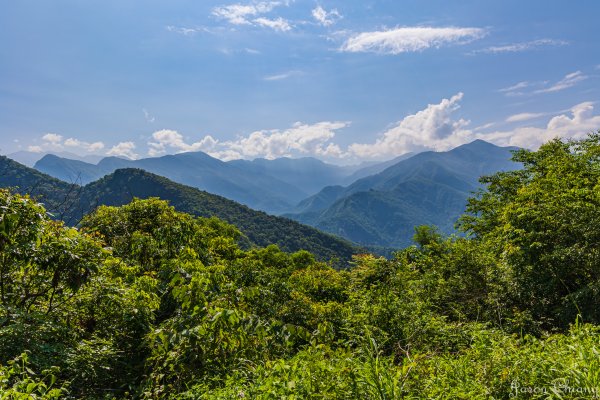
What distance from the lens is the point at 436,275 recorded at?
1529cm

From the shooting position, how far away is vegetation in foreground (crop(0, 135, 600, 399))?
13.2 feet

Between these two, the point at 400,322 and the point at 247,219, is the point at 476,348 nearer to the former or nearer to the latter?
the point at 400,322

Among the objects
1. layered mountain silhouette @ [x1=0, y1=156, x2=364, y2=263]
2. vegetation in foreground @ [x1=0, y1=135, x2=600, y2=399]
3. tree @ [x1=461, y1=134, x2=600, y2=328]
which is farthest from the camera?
layered mountain silhouette @ [x1=0, y1=156, x2=364, y2=263]

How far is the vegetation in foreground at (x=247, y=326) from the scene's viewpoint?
4.04m

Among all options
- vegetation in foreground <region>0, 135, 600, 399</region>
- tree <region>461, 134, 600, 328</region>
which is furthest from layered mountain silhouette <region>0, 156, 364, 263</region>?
vegetation in foreground <region>0, 135, 600, 399</region>

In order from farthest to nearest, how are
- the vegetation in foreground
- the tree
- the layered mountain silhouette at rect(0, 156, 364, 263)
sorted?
the layered mountain silhouette at rect(0, 156, 364, 263) → the tree → the vegetation in foreground

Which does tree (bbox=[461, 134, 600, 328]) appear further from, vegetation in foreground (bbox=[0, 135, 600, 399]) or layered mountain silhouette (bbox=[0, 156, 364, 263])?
layered mountain silhouette (bbox=[0, 156, 364, 263])

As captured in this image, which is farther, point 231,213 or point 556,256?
point 231,213

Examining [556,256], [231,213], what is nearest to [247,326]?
[556,256]

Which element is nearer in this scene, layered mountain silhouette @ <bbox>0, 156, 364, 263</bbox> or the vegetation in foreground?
the vegetation in foreground

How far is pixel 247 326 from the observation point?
4316 millimetres

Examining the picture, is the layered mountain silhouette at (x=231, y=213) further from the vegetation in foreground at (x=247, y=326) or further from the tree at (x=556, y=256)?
the vegetation in foreground at (x=247, y=326)

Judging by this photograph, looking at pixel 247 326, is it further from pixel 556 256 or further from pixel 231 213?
pixel 231 213

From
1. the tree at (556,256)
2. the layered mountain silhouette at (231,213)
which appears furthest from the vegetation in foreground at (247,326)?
the layered mountain silhouette at (231,213)
